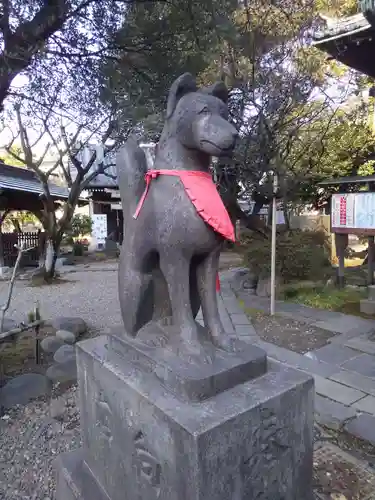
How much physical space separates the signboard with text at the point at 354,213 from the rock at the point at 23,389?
5.31m

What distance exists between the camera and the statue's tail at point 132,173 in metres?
1.88

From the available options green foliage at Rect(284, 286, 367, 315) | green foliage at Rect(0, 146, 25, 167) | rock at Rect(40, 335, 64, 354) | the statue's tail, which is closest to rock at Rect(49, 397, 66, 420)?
rock at Rect(40, 335, 64, 354)

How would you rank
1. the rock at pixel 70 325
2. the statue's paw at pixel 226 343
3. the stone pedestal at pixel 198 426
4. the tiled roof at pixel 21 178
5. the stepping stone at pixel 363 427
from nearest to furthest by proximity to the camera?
the stone pedestal at pixel 198 426 < the statue's paw at pixel 226 343 < the stepping stone at pixel 363 427 < the rock at pixel 70 325 < the tiled roof at pixel 21 178

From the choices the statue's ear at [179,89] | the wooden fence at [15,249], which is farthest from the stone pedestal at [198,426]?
the wooden fence at [15,249]

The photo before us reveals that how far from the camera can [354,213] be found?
6.27m

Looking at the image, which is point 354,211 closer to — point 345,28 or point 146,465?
point 345,28

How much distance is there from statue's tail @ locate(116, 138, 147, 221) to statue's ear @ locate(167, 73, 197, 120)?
29 centimetres

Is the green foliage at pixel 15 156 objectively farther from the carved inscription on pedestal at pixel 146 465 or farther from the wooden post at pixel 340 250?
the carved inscription on pedestal at pixel 146 465

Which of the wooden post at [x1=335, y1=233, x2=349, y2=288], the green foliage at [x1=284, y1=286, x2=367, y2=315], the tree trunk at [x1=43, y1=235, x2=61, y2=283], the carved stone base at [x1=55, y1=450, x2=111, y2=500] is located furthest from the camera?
the tree trunk at [x1=43, y1=235, x2=61, y2=283]

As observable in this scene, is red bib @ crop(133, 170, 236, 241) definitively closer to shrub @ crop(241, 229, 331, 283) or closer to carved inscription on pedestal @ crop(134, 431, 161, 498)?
carved inscription on pedestal @ crop(134, 431, 161, 498)

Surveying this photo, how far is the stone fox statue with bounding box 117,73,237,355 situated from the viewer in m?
1.61

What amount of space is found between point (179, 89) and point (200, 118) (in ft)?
0.72

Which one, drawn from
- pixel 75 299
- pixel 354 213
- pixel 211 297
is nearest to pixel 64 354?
pixel 211 297

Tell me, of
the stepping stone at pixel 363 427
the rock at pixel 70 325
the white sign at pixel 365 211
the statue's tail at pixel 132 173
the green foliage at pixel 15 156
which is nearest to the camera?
the statue's tail at pixel 132 173
